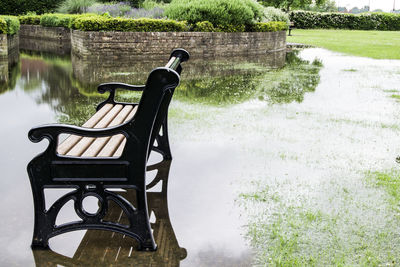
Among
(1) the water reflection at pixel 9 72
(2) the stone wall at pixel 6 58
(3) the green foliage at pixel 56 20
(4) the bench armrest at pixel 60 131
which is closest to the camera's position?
(4) the bench armrest at pixel 60 131

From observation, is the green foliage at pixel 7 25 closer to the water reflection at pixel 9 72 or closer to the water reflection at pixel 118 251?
the water reflection at pixel 9 72

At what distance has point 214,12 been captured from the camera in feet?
55.7

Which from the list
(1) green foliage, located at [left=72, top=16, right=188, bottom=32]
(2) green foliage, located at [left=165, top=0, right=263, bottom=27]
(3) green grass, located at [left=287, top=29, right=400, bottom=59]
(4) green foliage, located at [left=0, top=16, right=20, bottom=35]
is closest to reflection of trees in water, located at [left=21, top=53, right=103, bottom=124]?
(4) green foliage, located at [left=0, top=16, right=20, bottom=35]

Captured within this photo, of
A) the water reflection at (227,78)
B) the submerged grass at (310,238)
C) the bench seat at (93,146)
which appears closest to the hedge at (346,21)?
the water reflection at (227,78)

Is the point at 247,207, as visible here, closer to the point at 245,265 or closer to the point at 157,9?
the point at 245,265

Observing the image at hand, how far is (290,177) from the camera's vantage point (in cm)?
464

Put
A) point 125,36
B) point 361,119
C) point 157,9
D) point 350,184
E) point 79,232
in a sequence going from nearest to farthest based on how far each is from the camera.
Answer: point 79,232, point 350,184, point 361,119, point 125,36, point 157,9

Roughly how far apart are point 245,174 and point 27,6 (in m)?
29.3

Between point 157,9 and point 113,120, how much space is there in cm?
1598

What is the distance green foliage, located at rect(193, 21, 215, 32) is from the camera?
53.5 ft

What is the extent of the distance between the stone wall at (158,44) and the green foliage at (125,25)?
213 mm

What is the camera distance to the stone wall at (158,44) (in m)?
14.8

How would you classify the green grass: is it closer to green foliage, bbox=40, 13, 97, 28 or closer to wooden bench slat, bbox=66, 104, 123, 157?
green foliage, bbox=40, 13, 97, 28

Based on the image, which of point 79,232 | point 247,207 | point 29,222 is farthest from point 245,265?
point 29,222
